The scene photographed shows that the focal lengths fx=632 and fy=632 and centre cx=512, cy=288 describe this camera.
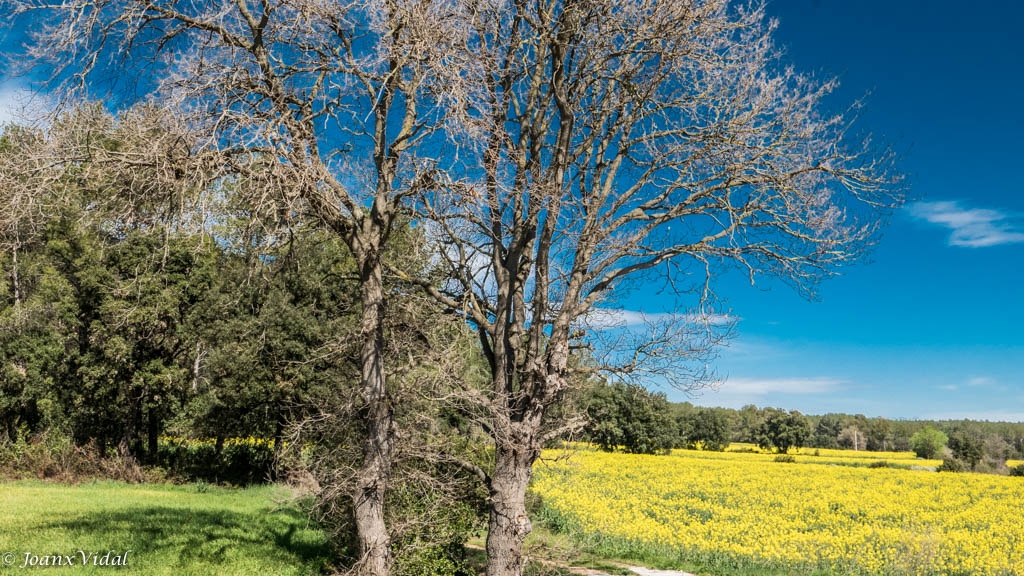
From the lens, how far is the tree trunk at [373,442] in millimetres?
7422

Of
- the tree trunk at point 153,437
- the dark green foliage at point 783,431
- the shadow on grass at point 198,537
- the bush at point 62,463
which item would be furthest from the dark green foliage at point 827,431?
the shadow on grass at point 198,537

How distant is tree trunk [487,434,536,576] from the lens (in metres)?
7.52

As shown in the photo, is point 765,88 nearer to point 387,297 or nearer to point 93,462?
point 387,297

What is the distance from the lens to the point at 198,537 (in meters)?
10.2

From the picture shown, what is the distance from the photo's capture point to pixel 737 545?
45.2 ft

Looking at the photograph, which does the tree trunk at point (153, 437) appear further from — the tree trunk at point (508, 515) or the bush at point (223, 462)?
the tree trunk at point (508, 515)

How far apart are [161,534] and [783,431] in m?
73.4

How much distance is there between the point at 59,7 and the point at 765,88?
7.79 m

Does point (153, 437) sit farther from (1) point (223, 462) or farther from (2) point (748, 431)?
(2) point (748, 431)

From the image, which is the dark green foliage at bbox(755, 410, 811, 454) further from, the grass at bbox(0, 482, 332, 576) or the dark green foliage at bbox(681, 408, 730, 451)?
the grass at bbox(0, 482, 332, 576)

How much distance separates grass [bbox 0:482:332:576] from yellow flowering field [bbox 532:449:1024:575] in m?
4.65

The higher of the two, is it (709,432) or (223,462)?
(709,432)

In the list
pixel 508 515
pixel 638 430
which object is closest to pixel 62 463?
pixel 508 515

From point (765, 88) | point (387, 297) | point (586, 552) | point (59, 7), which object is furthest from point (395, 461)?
point (586, 552)
